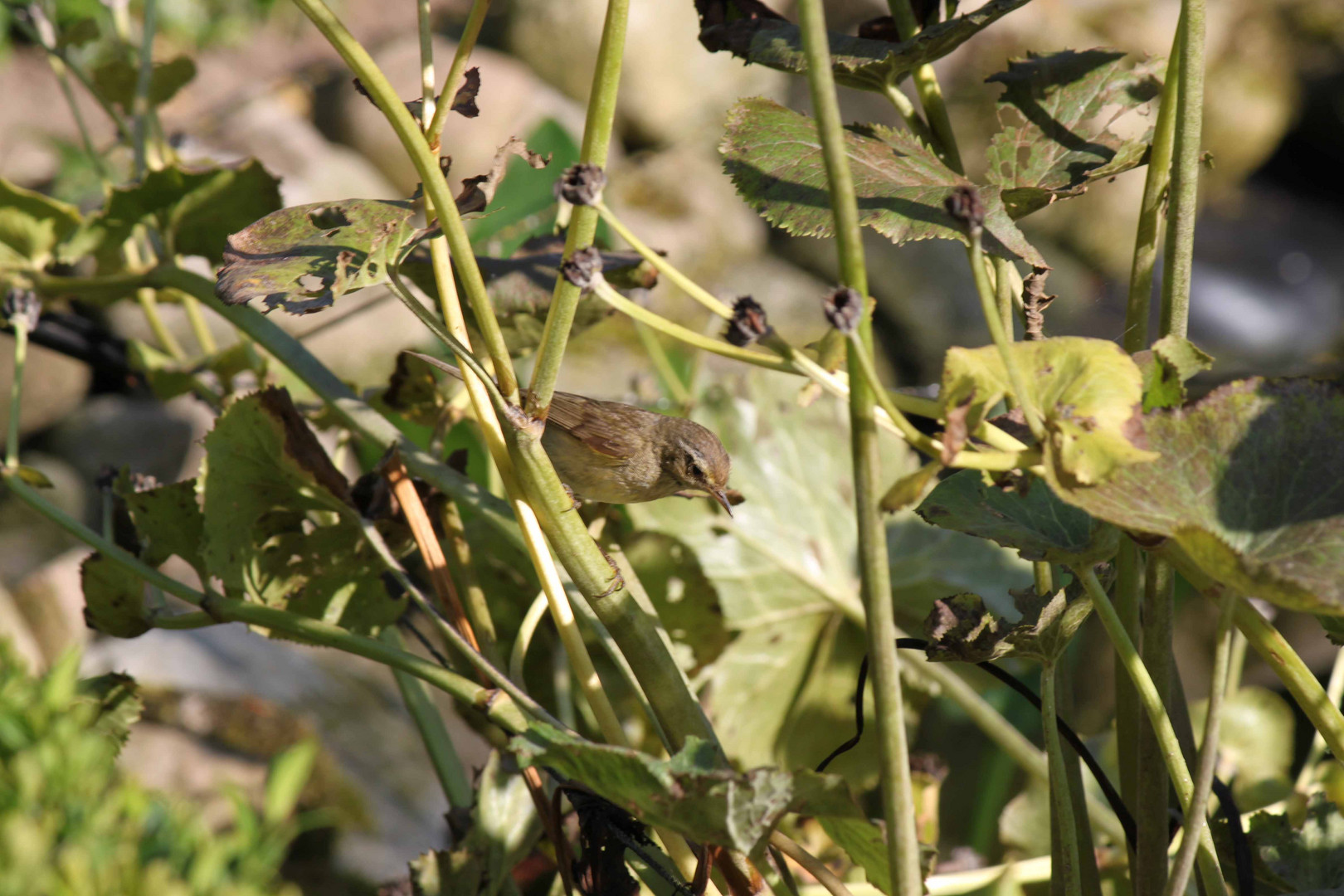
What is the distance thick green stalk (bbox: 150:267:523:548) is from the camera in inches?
22.4

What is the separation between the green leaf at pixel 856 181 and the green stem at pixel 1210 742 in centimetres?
18

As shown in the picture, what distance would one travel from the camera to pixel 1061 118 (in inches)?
24.0

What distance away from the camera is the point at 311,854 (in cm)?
134

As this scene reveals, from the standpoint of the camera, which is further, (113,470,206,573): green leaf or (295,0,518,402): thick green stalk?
(113,470,206,573): green leaf

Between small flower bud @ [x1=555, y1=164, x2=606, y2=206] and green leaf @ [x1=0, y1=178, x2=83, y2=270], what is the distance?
56 centimetres

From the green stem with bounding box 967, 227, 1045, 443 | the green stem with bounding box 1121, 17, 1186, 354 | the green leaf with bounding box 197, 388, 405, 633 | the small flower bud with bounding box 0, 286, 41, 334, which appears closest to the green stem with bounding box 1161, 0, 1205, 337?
the green stem with bounding box 1121, 17, 1186, 354

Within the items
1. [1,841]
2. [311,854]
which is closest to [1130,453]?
[1,841]

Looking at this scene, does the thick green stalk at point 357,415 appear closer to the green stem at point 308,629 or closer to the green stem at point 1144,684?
the green stem at point 308,629

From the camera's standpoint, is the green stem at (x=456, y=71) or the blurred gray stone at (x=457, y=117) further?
the blurred gray stone at (x=457, y=117)

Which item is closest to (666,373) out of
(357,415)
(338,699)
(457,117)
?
(357,415)

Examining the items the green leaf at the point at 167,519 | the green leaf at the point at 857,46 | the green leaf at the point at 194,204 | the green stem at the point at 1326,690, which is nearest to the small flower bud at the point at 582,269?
the green leaf at the point at 857,46

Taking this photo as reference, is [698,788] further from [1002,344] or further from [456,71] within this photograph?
[456,71]

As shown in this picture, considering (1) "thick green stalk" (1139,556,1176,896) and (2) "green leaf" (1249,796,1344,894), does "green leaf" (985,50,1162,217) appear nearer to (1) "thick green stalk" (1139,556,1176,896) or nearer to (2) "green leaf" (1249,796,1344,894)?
(1) "thick green stalk" (1139,556,1176,896)

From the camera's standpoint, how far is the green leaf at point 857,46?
508 millimetres
